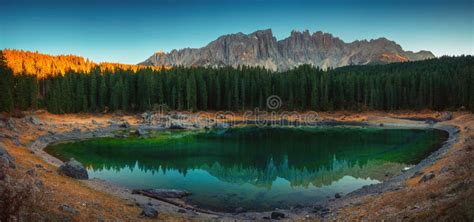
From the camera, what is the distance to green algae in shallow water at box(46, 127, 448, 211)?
27.7 metres

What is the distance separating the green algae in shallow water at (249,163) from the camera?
2766 centimetres

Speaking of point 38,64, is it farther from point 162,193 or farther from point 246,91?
point 162,193

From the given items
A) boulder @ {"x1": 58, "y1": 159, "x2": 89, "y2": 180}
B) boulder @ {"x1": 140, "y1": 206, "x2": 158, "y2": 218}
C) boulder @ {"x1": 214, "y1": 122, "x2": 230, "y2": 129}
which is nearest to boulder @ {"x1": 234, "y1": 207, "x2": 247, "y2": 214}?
boulder @ {"x1": 140, "y1": 206, "x2": 158, "y2": 218}

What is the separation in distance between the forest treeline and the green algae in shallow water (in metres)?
44.7

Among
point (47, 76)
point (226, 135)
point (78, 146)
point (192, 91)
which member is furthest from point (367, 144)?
point (47, 76)

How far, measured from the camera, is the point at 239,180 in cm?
3188

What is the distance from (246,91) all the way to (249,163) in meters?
75.4

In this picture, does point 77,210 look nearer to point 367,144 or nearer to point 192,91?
point 367,144

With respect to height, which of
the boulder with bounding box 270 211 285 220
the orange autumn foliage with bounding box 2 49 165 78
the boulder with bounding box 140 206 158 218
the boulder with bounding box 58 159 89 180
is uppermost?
the orange autumn foliage with bounding box 2 49 165 78

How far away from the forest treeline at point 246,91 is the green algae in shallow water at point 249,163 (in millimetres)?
44723

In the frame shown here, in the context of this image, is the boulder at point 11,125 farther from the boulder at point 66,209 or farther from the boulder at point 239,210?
the boulder at point 239,210

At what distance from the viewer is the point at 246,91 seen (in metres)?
115

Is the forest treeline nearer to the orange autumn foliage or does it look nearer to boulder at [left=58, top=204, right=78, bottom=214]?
the orange autumn foliage

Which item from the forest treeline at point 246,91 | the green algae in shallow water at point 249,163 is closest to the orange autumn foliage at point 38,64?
the forest treeline at point 246,91
